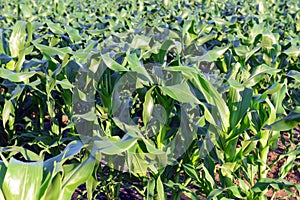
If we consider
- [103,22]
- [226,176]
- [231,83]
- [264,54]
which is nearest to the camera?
[231,83]

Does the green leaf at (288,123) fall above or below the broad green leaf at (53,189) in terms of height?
below

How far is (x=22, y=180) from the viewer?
1.55 meters

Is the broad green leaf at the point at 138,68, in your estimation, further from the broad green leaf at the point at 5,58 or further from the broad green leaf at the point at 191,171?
the broad green leaf at the point at 5,58

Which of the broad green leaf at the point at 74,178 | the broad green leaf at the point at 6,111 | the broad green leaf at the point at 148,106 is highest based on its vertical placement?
the broad green leaf at the point at 74,178

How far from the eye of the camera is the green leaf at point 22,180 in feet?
5.04

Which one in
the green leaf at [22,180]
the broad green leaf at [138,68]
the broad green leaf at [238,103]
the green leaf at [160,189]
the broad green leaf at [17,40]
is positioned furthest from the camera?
the broad green leaf at [17,40]

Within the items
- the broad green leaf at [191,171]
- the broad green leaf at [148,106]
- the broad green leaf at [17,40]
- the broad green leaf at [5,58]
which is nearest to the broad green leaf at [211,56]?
the broad green leaf at [148,106]

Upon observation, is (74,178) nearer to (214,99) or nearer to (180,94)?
(180,94)

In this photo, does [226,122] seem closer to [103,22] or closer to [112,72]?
[112,72]

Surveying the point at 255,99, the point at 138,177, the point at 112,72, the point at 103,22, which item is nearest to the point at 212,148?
the point at 255,99

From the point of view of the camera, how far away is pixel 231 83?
228 centimetres

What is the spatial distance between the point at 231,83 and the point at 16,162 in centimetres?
111

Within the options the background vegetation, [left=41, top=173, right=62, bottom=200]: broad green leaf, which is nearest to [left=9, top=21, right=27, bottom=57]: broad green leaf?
the background vegetation

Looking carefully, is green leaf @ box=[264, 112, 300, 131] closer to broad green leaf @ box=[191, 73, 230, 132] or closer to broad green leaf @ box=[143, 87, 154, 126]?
broad green leaf @ box=[191, 73, 230, 132]
